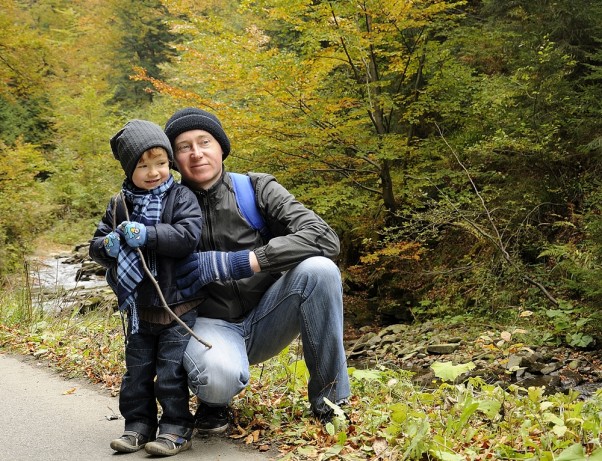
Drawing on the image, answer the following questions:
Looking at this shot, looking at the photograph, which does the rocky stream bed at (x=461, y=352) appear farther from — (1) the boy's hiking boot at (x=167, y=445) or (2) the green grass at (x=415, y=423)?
(1) the boy's hiking boot at (x=167, y=445)

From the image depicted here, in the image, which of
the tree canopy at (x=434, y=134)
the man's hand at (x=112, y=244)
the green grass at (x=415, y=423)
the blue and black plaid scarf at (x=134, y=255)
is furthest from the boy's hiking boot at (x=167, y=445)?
the tree canopy at (x=434, y=134)

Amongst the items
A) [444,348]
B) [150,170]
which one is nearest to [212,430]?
[150,170]

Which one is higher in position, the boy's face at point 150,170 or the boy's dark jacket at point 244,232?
the boy's face at point 150,170

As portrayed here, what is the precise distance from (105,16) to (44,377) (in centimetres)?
2875

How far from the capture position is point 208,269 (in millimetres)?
2854

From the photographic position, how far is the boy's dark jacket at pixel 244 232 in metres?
2.97

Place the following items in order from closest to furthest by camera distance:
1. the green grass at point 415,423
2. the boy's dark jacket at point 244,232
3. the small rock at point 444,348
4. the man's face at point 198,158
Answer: the green grass at point 415,423
the boy's dark jacket at point 244,232
the man's face at point 198,158
the small rock at point 444,348

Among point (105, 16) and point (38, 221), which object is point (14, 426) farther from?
point (105, 16)

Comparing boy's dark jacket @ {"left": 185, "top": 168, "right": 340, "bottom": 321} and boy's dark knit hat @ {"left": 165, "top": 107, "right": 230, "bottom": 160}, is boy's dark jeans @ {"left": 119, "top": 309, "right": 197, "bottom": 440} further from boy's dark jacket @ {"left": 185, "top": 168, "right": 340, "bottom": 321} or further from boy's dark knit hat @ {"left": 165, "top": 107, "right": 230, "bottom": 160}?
boy's dark knit hat @ {"left": 165, "top": 107, "right": 230, "bottom": 160}

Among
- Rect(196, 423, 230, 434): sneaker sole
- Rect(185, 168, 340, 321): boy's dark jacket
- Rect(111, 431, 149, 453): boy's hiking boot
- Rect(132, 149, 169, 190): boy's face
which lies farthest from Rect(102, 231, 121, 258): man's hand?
Rect(196, 423, 230, 434): sneaker sole

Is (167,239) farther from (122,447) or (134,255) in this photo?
(122,447)

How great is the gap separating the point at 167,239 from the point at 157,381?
66 centimetres

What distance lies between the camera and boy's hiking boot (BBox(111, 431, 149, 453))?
2807mm

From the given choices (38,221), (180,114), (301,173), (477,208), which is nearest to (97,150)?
(38,221)
